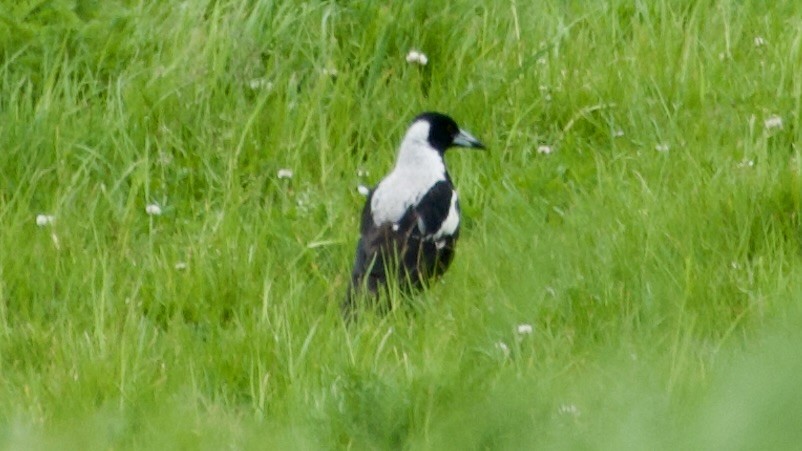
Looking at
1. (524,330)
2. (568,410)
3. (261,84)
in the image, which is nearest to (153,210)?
(261,84)

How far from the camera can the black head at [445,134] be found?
504 centimetres

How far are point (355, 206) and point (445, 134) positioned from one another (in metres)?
0.42

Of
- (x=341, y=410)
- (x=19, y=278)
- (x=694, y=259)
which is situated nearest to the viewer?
(x=341, y=410)

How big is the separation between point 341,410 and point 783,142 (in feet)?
9.01

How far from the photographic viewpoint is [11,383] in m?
3.74

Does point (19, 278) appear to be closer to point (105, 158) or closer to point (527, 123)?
point (105, 158)

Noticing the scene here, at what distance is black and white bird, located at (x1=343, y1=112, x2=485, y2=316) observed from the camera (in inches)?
174

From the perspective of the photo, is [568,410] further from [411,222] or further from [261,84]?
[261,84]

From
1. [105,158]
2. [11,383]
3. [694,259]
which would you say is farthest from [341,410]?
[105,158]

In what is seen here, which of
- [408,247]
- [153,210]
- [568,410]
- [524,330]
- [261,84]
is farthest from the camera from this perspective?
[261,84]

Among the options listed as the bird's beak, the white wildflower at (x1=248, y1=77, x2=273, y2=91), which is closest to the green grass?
the white wildflower at (x1=248, y1=77, x2=273, y2=91)

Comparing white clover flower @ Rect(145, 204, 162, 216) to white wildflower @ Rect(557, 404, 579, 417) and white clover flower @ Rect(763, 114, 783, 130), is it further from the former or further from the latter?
white wildflower @ Rect(557, 404, 579, 417)

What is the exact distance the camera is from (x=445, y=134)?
16.8ft

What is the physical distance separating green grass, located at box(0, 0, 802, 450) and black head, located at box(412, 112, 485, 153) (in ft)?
0.50
